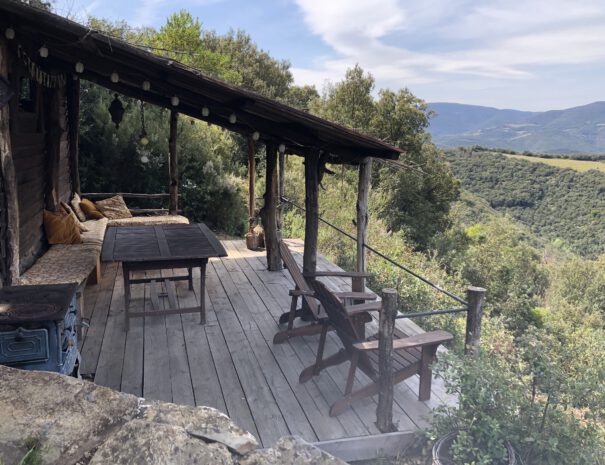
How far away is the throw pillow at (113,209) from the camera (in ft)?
27.9

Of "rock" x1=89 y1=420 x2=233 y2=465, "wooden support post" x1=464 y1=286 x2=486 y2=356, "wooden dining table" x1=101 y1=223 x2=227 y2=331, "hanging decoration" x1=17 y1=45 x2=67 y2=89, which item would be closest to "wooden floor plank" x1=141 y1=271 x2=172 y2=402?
"wooden dining table" x1=101 y1=223 x2=227 y2=331

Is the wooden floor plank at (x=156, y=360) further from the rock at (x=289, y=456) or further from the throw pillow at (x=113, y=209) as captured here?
the throw pillow at (x=113, y=209)

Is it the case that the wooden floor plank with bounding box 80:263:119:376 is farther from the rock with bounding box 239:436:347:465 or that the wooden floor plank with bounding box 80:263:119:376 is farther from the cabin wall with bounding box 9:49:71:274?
the rock with bounding box 239:436:347:465

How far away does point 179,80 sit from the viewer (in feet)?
13.3

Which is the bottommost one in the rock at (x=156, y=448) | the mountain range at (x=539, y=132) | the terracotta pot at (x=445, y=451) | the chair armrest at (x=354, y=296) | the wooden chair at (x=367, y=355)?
the terracotta pot at (x=445, y=451)

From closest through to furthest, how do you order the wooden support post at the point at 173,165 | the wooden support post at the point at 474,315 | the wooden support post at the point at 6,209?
1. the wooden support post at the point at 474,315
2. the wooden support post at the point at 6,209
3. the wooden support post at the point at 173,165

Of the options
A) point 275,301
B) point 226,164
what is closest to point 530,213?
point 226,164

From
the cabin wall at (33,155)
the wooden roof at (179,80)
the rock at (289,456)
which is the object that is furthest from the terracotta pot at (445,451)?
the cabin wall at (33,155)

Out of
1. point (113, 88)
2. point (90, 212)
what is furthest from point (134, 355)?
point (90, 212)

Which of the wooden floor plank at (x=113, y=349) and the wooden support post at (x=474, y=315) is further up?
the wooden support post at (x=474, y=315)

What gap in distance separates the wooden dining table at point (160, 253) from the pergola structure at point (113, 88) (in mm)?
907

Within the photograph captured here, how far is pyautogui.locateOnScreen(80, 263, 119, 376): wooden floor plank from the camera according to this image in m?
3.70

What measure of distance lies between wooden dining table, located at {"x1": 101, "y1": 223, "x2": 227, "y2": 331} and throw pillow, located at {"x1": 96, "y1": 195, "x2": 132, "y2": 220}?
3.26m

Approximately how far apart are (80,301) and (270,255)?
274 cm
